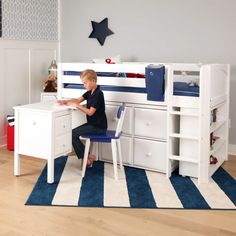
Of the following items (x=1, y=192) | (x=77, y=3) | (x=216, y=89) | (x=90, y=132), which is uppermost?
(x=77, y=3)

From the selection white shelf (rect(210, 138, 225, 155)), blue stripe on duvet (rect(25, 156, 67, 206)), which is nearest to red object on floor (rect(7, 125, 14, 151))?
blue stripe on duvet (rect(25, 156, 67, 206))

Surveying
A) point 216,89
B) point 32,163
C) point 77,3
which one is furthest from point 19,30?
point 216,89

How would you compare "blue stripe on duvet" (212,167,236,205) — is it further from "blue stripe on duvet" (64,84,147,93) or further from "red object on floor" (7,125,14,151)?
"red object on floor" (7,125,14,151)

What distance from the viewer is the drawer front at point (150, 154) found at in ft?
11.4

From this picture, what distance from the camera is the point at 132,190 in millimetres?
3066

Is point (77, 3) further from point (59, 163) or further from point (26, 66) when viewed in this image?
point (59, 163)

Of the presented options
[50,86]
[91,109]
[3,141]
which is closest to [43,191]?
[91,109]

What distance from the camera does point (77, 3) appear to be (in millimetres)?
4996

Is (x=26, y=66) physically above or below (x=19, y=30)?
below

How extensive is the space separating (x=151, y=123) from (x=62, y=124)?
0.83 m

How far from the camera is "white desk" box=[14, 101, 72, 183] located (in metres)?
3.12

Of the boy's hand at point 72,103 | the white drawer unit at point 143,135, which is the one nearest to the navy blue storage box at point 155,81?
the white drawer unit at point 143,135

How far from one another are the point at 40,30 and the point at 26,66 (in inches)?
20.5

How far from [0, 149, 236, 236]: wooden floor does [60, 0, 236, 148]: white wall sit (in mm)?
1876
